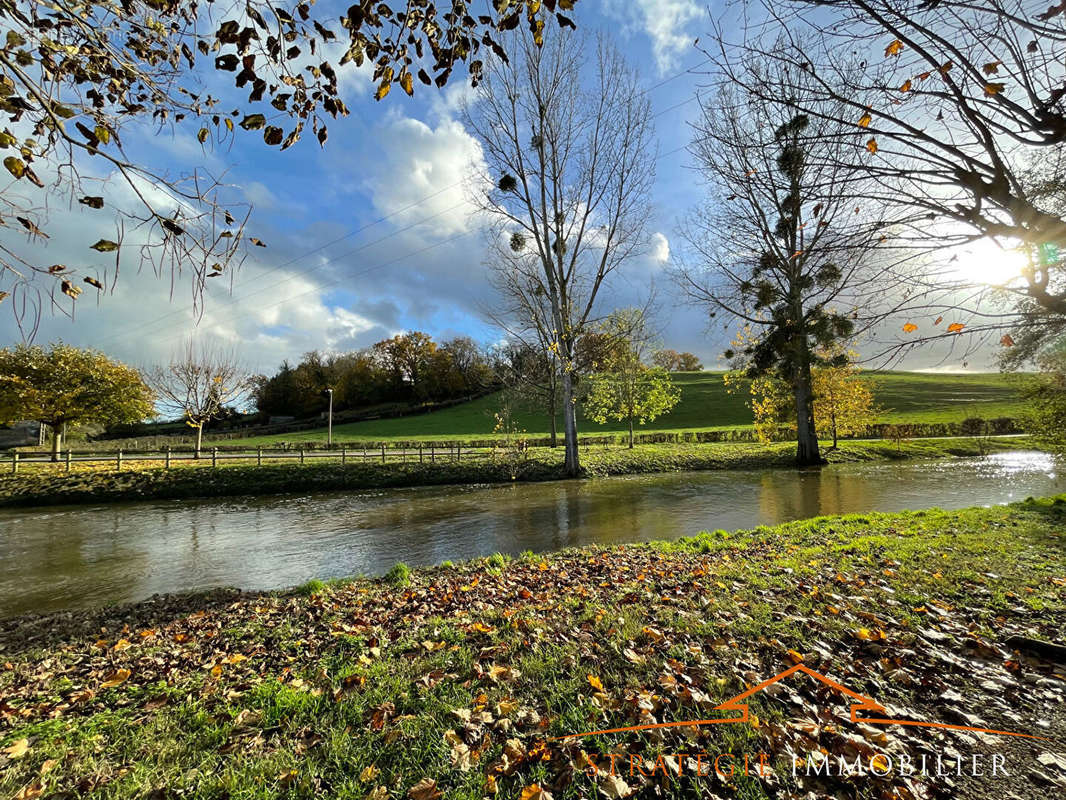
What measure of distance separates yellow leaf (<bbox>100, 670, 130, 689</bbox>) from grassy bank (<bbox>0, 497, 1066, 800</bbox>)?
0.06 feet

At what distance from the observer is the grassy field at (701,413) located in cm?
4181

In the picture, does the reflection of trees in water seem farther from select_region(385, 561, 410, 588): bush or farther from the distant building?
the distant building

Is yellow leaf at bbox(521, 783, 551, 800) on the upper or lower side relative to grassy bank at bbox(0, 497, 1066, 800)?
upper

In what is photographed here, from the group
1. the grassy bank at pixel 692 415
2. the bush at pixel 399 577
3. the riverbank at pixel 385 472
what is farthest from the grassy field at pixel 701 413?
the bush at pixel 399 577

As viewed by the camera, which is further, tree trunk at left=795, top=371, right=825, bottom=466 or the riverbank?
tree trunk at left=795, top=371, right=825, bottom=466

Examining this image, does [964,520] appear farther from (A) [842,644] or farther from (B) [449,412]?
(B) [449,412]

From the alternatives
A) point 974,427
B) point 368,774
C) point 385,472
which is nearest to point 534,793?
point 368,774

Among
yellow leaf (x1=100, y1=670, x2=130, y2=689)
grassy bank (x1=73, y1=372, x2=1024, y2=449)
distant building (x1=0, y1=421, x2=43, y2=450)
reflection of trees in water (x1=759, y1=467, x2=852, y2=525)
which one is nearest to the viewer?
yellow leaf (x1=100, y1=670, x2=130, y2=689)

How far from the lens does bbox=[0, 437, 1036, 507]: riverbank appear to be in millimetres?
17188

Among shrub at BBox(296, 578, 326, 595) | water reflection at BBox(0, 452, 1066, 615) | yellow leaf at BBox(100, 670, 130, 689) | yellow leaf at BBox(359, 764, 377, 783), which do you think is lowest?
water reflection at BBox(0, 452, 1066, 615)

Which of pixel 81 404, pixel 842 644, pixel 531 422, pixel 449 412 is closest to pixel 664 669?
pixel 842 644

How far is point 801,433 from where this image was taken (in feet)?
73.4

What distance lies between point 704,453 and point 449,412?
40.7 metres

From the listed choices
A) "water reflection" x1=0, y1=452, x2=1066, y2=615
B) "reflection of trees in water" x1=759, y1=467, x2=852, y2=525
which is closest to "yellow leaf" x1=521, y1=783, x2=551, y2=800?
"water reflection" x1=0, y1=452, x2=1066, y2=615
